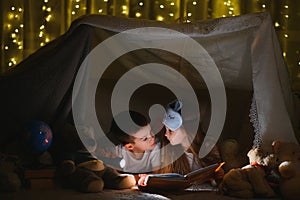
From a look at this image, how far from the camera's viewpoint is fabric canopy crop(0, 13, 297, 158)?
230cm

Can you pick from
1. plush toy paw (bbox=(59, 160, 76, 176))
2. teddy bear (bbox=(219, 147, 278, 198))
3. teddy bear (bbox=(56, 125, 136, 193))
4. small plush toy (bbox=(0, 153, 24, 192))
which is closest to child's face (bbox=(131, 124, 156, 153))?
teddy bear (bbox=(56, 125, 136, 193))

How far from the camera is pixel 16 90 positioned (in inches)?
97.0

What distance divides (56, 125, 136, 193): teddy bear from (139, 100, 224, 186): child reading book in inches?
9.3

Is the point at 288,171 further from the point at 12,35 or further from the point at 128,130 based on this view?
the point at 12,35

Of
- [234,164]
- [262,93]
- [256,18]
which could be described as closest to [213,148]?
[234,164]

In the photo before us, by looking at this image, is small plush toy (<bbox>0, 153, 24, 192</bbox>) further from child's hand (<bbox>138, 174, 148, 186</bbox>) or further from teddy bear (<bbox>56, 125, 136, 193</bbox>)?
child's hand (<bbox>138, 174, 148, 186</bbox>)

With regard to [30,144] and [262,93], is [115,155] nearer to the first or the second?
[30,144]

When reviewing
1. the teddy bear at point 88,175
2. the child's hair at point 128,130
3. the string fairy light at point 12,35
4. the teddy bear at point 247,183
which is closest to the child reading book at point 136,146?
the child's hair at point 128,130

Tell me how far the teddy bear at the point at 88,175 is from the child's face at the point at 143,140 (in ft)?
0.56

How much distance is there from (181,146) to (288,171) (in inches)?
21.3

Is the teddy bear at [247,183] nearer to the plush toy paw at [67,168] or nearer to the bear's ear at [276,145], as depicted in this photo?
the bear's ear at [276,145]

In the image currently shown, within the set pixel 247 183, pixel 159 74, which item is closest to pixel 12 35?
pixel 159 74

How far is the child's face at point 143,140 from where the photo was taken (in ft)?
7.86

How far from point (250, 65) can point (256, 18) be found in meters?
0.29
